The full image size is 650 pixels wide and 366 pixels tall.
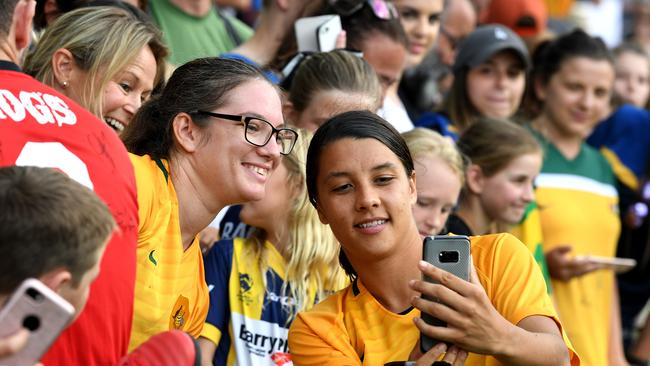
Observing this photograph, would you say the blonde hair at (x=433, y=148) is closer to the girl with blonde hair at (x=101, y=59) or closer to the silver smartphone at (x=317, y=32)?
the silver smartphone at (x=317, y=32)

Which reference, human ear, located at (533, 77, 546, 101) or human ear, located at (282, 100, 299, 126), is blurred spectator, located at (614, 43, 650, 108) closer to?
human ear, located at (533, 77, 546, 101)

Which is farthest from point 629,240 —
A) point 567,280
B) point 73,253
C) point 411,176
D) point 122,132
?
point 73,253

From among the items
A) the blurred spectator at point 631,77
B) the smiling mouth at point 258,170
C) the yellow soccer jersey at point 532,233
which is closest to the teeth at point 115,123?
the smiling mouth at point 258,170

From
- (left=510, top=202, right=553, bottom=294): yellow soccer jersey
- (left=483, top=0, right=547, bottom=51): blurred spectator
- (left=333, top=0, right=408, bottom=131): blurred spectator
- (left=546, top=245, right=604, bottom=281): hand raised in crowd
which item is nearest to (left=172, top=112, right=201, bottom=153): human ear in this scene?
(left=333, top=0, right=408, bottom=131): blurred spectator

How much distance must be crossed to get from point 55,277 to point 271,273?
199 cm

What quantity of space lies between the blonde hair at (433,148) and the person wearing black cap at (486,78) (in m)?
1.30

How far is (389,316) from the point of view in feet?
11.3

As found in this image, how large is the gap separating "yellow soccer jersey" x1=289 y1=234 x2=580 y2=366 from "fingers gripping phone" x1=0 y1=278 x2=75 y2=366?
121 centimetres

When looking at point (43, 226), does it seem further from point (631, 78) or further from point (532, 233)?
point (631, 78)

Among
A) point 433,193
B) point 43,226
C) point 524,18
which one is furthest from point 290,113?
point 524,18

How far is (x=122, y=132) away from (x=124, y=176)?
2.74ft

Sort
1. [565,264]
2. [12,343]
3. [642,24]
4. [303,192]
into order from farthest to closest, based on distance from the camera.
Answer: [642,24] → [565,264] → [303,192] → [12,343]

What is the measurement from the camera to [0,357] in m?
2.30

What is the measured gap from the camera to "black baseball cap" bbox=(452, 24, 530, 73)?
20.7 ft
